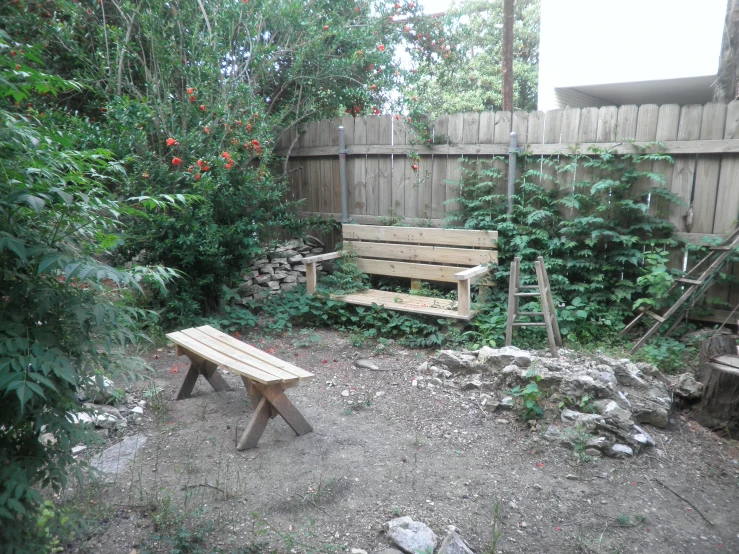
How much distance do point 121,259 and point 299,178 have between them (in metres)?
3.02

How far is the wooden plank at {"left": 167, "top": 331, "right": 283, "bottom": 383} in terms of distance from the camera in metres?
3.35

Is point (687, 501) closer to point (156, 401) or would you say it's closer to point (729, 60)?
point (156, 401)

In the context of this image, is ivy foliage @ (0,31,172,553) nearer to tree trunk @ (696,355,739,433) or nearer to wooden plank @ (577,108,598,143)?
tree trunk @ (696,355,739,433)

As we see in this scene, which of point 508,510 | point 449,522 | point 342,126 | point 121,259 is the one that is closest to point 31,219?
point 449,522

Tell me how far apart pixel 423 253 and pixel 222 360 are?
3.23 meters

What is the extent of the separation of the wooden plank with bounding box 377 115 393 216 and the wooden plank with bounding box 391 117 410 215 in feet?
0.16

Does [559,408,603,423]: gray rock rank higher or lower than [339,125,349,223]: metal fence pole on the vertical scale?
lower

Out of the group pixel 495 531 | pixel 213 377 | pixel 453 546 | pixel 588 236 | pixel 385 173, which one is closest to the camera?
pixel 453 546

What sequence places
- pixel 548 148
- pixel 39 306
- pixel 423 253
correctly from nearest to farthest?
pixel 39 306 → pixel 548 148 → pixel 423 253

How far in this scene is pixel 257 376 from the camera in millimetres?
3359

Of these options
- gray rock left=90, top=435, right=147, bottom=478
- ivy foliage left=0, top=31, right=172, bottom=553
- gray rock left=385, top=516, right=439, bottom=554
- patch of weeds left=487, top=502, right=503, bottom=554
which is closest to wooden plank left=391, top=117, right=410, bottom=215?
gray rock left=90, top=435, right=147, bottom=478

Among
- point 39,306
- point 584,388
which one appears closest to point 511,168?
point 584,388

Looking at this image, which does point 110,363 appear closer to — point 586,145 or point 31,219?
point 31,219

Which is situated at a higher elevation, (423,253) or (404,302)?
(423,253)
